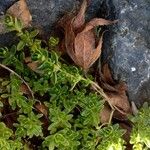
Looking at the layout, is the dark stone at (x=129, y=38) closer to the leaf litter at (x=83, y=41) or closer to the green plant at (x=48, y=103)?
the leaf litter at (x=83, y=41)

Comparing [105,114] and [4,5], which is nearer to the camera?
[4,5]

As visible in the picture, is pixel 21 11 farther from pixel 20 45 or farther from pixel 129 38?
pixel 129 38

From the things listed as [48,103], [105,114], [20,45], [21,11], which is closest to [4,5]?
[21,11]

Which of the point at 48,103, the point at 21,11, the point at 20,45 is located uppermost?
the point at 21,11

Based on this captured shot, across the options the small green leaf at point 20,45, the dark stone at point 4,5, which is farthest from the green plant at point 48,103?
the dark stone at point 4,5

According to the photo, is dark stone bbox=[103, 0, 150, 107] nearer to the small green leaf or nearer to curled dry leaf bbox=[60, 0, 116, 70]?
curled dry leaf bbox=[60, 0, 116, 70]

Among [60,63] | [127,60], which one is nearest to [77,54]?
[60,63]
